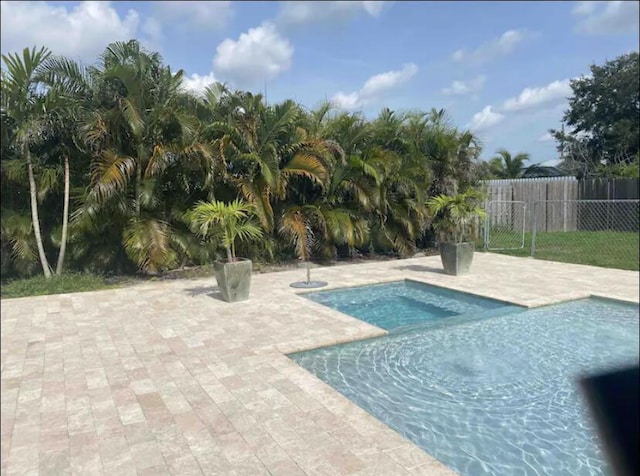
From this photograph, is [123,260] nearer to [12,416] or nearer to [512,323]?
[12,416]

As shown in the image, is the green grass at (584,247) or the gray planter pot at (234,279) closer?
the gray planter pot at (234,279)

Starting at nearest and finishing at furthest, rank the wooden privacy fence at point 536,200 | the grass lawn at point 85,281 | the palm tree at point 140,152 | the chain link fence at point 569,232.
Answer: the grass lawn at point 85,281 → the palm tree at point 140,152 → the chain link fence at point 569,232 → the wooden privacy fence at point 536,200

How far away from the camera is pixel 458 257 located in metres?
9.55

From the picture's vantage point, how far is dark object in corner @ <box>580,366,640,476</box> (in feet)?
2.86

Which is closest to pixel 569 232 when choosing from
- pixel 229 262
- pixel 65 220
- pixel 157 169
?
pixel 229 262

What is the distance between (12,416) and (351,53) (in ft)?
37.1

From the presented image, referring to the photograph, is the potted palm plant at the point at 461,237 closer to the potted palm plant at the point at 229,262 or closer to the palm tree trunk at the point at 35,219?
the potted palm plant at the point at 229,262

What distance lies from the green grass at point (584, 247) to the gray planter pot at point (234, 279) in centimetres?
790

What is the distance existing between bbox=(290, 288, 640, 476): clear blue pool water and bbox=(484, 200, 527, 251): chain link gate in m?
7.66

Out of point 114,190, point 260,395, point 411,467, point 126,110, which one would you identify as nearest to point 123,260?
point 114,190

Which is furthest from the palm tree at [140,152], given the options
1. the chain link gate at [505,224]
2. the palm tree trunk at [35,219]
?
the chain link gate at [505,224]

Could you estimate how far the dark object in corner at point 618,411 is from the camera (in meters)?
0.87

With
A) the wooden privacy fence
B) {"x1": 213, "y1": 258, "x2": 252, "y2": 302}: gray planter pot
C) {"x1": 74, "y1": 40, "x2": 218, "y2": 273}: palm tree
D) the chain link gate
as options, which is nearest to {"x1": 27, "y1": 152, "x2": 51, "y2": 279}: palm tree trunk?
{"x1": 74, "y1": 40, "x2": 218, "y2": 273}: palm tree

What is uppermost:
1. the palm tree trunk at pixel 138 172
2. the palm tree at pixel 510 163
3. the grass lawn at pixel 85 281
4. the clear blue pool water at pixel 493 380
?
the palm tree at pixel 510 163
